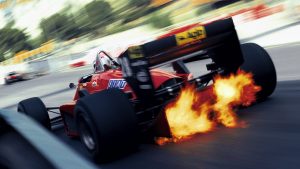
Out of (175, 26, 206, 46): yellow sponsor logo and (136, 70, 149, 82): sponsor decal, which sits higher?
(175, 26, 206, 46): yellow sponsor logo

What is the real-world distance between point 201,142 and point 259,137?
0.65 m

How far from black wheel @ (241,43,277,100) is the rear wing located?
601 millimetres

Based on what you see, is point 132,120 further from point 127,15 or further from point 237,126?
point 127,15

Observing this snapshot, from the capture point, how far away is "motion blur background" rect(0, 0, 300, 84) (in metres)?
17.2

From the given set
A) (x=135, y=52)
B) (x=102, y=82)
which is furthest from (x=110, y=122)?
(x=102, y=82)

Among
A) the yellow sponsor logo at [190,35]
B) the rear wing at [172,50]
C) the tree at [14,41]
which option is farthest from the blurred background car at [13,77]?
the tree at [14,41]

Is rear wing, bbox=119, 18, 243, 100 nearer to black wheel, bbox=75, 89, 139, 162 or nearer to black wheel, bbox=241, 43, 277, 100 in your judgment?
black wheel, bbox=75, 89, 139, 162

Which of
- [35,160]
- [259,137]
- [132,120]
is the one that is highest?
[35,160]

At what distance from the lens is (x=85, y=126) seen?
17.5 feet

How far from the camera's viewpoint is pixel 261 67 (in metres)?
6.02

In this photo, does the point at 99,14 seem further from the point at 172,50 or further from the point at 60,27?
the point at 172,50

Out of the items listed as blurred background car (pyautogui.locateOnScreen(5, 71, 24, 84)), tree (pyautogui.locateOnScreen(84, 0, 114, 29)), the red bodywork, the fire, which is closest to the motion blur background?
tree (pyautogui.locateOnScreen(84, 0, 114, 29))

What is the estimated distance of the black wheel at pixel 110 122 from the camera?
4922mm

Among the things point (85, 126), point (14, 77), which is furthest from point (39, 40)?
point (85, 126)
